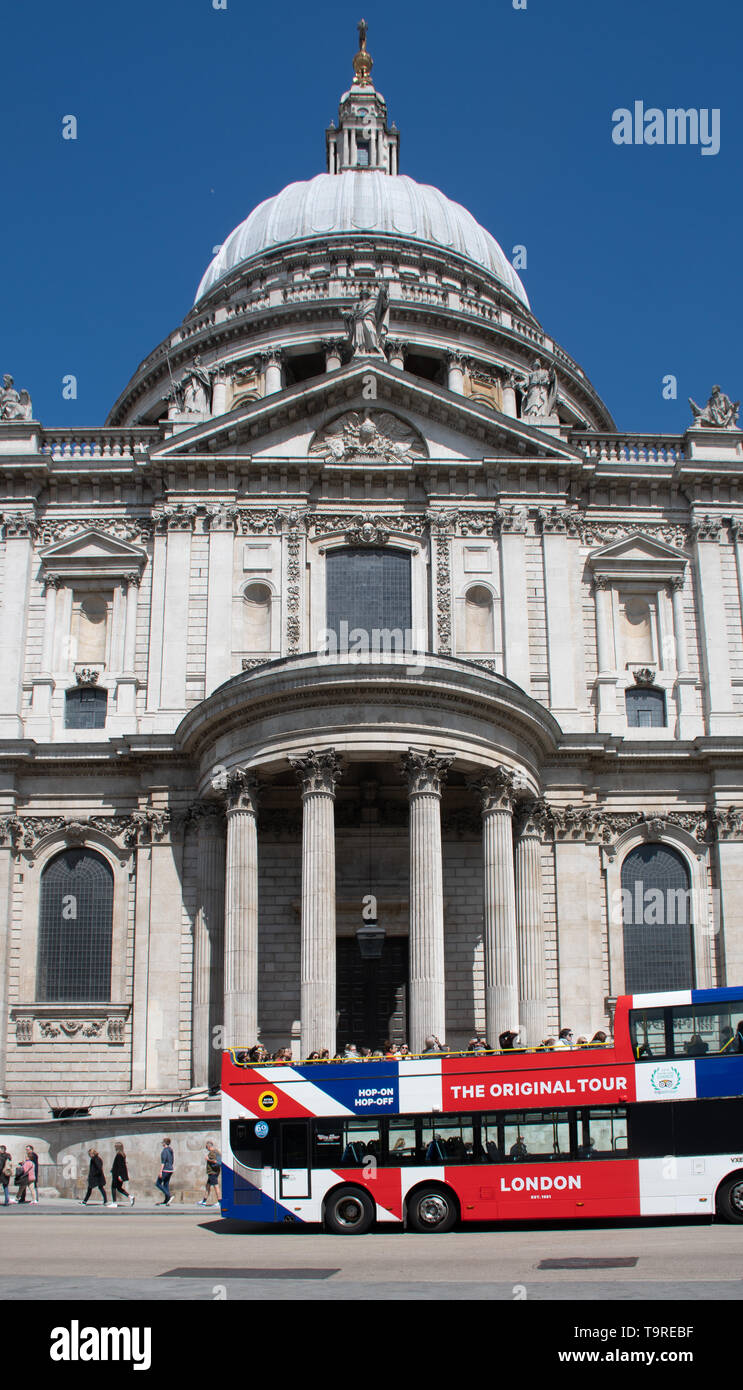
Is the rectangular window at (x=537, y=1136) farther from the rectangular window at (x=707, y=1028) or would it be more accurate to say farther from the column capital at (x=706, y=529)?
the column capital at (x=706, y=529)

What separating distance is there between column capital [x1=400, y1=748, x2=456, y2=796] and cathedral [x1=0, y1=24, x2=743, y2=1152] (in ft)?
0.28

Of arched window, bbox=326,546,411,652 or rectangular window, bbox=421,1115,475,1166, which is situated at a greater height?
arched window, bbox=326,546,411,652

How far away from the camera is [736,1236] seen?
64.7 ft

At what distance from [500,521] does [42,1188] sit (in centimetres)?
2247

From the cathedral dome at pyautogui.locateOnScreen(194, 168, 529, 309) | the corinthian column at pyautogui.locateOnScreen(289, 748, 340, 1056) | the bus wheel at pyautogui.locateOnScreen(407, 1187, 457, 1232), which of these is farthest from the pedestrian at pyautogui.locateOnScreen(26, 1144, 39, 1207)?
the cathedral dome at pyautogui.locateOnScreen(194, 168, 529, 309)

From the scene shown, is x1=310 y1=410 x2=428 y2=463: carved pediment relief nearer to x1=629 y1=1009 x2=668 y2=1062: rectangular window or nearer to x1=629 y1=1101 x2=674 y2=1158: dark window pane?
x1=629 y1=1009 x2=668 y2=1062: rectangular window

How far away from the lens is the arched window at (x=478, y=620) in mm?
41844

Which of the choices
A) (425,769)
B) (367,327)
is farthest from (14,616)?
(425,769)

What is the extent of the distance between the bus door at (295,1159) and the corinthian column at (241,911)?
10.5 metres

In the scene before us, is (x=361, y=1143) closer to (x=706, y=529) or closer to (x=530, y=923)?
(x=530, y=923)

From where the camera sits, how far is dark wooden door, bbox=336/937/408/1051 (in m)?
38.8

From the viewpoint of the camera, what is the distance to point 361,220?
67812mm

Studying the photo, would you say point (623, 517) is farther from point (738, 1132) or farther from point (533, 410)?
point (738, 1132)
